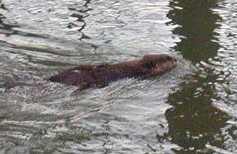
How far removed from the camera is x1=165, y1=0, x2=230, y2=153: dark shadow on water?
268 inches

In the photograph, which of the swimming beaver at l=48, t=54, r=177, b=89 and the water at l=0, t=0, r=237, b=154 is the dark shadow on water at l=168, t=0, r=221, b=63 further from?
the swimming beaver at l=48, t=54, r=177, b=89

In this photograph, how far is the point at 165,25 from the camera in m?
11.2

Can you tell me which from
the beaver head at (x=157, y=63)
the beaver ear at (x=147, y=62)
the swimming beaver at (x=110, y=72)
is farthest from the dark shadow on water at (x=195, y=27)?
the beaver ear at (x=147, y=62)

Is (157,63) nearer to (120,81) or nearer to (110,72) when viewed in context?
(120,81)

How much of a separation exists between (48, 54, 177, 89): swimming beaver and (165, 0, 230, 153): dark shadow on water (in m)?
0.48

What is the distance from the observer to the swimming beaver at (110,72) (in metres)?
7.94

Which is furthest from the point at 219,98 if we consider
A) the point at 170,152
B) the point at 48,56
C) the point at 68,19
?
the point at 68,19

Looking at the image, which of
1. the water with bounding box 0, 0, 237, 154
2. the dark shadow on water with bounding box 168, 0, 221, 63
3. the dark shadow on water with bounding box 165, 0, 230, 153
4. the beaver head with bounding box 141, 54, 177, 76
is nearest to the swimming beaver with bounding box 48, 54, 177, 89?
the beaver head with bounding box 141, 54, 177, 76

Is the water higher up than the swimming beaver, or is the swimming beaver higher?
the swimming beaver

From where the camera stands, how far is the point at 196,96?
314 inches

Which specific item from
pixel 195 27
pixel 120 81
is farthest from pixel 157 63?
pixel 195 27

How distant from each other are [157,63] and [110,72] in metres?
0.83

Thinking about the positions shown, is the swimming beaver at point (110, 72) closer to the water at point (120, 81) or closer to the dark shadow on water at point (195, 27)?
the water at point (120, 81)

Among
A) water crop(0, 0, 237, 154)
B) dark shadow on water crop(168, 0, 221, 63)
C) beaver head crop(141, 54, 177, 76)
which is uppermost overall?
beaver head crop(141, 54, 177, 76)
